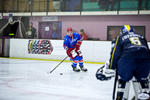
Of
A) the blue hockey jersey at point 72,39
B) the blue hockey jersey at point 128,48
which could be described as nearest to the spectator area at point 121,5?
the blue hockey jersey at point 72,39

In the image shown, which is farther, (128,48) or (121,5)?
(121,5)

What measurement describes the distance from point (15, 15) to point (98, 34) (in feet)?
15.7

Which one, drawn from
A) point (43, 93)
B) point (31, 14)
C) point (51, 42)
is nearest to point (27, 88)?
point (43, 93)

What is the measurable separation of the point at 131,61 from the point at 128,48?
134 mm

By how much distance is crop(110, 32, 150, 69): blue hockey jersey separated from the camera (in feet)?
8.13

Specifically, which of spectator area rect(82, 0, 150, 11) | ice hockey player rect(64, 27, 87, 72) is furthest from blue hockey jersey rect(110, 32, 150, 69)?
spectator area rect(82, 0, 150, 11)

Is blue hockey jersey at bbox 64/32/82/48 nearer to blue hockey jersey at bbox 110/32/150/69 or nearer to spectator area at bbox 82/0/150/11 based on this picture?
blue hockey jersey at bbox 110/32/150/69

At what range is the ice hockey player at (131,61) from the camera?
2.47 metres

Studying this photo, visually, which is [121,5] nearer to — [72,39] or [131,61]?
[72,39]

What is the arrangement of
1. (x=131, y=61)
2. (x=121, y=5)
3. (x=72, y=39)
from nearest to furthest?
(x=131, y=61) < (x=72, y=39) < (x=121, y=5)

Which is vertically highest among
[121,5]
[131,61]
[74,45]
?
[121,5]

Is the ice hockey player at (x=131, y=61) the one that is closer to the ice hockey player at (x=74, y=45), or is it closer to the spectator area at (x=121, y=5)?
the ice hockey player at (x=74, y=45)

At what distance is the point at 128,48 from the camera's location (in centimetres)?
250

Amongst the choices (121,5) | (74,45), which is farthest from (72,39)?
(121,5)
